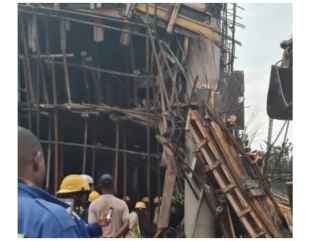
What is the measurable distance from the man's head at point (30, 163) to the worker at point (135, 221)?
126 cm

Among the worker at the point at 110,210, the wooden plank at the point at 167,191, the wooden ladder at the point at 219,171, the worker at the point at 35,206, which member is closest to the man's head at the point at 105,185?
the worker at the point at 110,210

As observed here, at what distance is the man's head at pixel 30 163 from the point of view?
1341 mm

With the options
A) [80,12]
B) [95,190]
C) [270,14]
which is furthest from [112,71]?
[270,14]

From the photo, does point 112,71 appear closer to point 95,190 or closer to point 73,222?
point 95,190

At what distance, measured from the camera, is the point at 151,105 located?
2887 millimetres

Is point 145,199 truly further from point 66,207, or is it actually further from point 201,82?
point 66,207

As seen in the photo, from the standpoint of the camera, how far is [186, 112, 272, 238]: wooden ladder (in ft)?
9.19

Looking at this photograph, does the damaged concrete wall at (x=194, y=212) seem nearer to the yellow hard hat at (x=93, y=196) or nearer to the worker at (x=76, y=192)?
the yellow hard hat at (x=93, y=196)

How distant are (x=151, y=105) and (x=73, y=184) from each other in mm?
783

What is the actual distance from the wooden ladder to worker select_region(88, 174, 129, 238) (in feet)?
1.79

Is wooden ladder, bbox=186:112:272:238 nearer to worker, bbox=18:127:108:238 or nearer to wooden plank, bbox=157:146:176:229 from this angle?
wooden plank, bbox=157:146:176:229

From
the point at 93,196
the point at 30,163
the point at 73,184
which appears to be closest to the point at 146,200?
the point at 93,196

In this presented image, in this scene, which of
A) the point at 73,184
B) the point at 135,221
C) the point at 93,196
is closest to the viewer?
the point at 73,184

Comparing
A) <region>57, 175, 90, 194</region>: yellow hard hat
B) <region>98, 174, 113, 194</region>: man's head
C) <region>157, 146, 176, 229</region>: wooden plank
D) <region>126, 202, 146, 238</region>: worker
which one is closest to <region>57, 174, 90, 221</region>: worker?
<region>57, 175, 90, 194</region>: yellow hard hat
